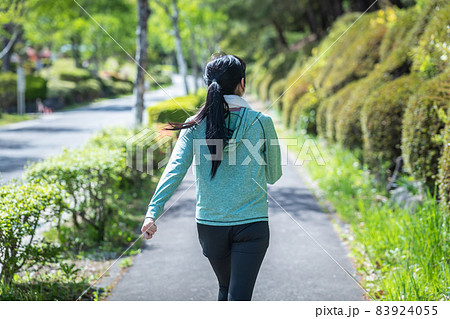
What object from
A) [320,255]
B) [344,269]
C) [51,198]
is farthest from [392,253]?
[51,198]

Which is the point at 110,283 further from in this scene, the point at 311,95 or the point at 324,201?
the point at 311,95

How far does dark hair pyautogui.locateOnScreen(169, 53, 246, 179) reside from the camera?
2.65 metres

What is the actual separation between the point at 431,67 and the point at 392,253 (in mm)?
2581

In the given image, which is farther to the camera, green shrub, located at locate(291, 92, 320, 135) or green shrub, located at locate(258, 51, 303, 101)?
green shrub, located at locate(258, 51, 303, 101)

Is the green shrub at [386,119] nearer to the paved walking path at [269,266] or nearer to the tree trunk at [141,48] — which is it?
the paved walking path at [269,266]

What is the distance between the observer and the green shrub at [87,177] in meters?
5.14

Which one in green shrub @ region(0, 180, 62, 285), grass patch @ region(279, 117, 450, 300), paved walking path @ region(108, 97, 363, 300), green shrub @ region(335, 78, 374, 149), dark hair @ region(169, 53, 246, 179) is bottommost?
paved walking path @ region(108, 97, 363, 300)

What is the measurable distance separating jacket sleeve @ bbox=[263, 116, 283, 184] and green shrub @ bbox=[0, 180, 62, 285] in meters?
1.94

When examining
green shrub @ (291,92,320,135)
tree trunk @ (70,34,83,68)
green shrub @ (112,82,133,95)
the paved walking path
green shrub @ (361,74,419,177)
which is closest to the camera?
the paved walking path

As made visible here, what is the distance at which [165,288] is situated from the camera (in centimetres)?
449

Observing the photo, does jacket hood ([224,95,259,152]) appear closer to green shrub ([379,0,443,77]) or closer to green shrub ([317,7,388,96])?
green shrub ([379,0,443,77])

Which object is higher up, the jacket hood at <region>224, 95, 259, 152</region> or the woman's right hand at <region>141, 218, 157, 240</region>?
the jacket hood at <region>224, 95, 259, 152</region>

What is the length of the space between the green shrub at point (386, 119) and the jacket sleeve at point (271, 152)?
13.9ft

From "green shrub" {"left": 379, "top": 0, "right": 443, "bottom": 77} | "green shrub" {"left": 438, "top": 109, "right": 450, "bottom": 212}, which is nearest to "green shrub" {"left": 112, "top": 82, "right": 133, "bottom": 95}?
"green shrub" {"left": 379, "top": 0, "right": 443, "bottom": 77}
